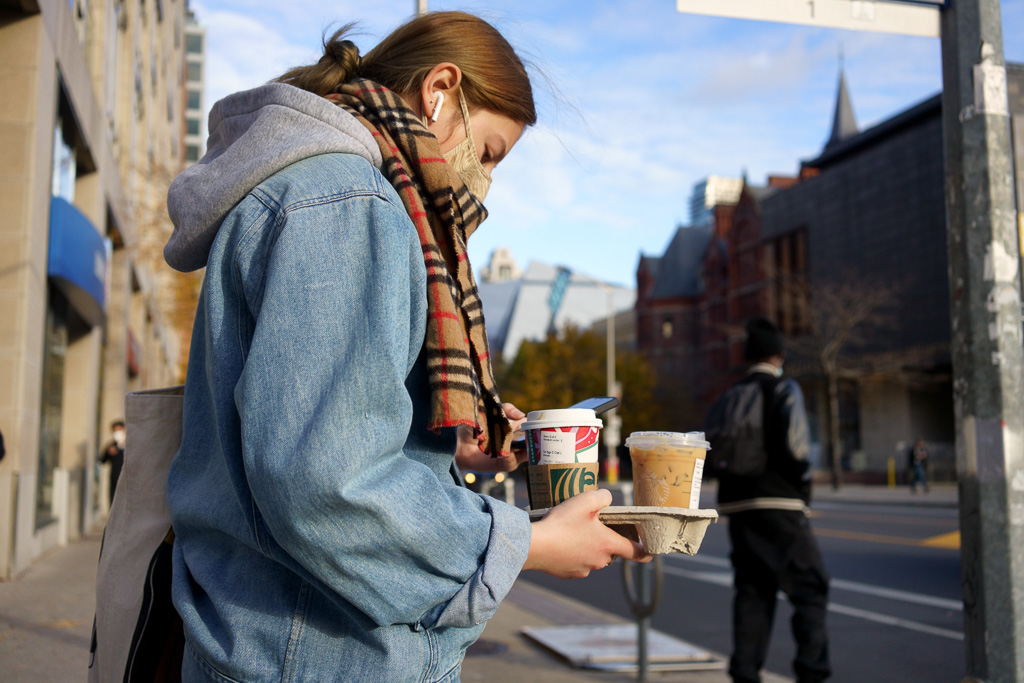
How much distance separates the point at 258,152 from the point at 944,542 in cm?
1563

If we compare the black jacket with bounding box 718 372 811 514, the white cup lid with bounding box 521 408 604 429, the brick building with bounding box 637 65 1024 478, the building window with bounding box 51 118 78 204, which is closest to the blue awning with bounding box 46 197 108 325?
the building window with bounding box 51 118 78 204

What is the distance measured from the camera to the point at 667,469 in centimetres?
189

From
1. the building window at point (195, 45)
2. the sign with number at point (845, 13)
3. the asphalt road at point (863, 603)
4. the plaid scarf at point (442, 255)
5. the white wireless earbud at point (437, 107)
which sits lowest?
the asphalt road at point (863, 603)

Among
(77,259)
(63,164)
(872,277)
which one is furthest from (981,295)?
(872,277)

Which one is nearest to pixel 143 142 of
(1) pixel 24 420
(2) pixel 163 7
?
(2) pixel 163 7

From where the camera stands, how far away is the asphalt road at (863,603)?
6926 millimetres

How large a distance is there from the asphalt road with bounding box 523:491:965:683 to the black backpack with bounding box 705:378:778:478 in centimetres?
214

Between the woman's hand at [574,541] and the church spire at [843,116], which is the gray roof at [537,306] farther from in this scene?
the woman's hand at [574,541]

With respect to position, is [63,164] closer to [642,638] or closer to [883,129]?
[642,638]

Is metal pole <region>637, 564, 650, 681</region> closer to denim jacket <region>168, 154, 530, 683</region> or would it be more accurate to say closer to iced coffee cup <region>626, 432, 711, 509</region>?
iced coffee cup <region>626, 432, 711, 509</region>

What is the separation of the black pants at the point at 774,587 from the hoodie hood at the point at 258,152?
4.42 metres

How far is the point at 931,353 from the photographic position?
37094mm

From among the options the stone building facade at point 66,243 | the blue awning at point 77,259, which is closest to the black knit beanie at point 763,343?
the stone building facade at point 66,243

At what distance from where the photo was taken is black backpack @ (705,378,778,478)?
211 inches
